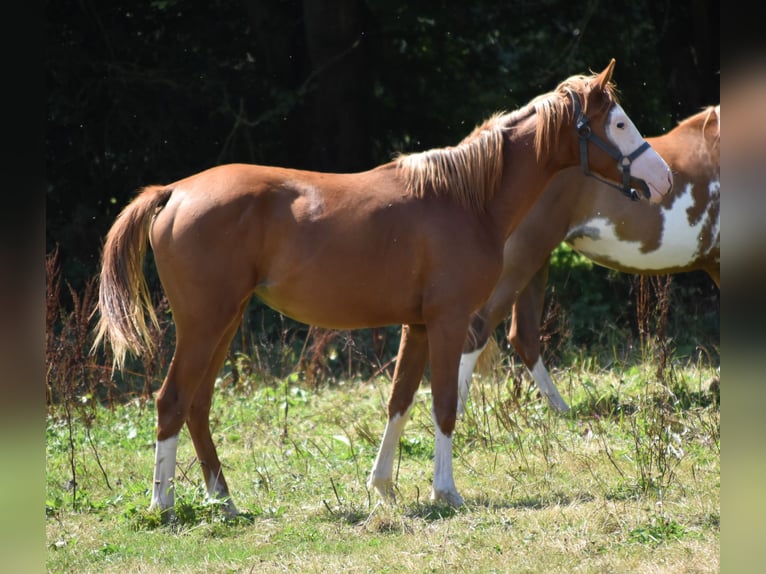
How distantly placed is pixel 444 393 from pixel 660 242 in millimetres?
2714

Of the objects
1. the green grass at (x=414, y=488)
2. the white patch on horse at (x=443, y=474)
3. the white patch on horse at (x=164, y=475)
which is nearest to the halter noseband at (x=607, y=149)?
the green grass at (x=414, y=488)

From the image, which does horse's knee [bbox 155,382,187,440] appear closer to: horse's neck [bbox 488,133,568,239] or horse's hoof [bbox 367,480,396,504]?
horse's hoof [bbox 367,480,396,504]

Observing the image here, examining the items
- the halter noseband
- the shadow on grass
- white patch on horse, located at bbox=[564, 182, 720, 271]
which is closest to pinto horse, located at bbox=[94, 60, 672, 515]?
the halter noseband

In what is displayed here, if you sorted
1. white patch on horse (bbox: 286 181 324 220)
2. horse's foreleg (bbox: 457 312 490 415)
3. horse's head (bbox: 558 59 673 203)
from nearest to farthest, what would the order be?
white patch on horse (bbox: 286 181 324 220)
horse's head (bbox: 558 59 673 203)
horse's foreleg (bbox: 457 312 490 415)

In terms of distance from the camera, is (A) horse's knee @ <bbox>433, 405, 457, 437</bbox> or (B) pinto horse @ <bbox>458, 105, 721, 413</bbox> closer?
(A) horse's knee @ <bbox>433, 405, 457, 437</bbox>

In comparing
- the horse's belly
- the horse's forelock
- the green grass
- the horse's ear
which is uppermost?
the horse's ear

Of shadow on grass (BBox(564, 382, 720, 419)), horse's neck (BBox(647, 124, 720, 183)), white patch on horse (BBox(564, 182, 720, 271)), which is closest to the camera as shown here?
shadow on grass (BBox(564, 382, 720, 419))

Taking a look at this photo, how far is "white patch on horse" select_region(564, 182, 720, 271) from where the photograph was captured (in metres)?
6.62

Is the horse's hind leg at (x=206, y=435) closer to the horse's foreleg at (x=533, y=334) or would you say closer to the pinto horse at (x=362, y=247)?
the pinto horse at (x=362, y=247)

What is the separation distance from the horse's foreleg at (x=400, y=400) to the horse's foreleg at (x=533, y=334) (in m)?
1.99

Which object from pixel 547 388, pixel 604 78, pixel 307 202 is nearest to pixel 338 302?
pixel 307 202

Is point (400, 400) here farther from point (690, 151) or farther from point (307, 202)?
point (690, 151)

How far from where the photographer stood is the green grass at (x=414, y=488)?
3.94 metres

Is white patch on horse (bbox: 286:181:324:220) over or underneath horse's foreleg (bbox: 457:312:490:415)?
over
